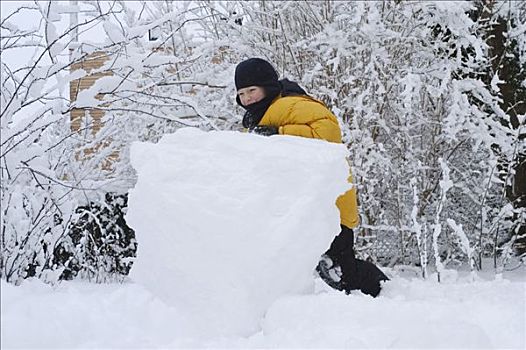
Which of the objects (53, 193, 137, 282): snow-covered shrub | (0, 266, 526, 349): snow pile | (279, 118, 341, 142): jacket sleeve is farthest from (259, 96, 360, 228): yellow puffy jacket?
(53, 193, 137, 282): snow-covered shrub

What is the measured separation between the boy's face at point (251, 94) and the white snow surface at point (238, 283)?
25.4 inches

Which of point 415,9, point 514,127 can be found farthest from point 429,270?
point 415,9

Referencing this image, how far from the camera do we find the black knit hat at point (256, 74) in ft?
10.7

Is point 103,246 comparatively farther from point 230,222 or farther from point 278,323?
point 278,323

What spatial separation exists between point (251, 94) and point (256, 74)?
11cm

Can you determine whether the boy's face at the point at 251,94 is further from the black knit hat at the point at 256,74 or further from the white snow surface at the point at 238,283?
the white snow surface at the point at 238,283

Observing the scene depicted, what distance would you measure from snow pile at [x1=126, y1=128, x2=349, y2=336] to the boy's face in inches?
28.0

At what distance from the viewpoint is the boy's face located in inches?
129

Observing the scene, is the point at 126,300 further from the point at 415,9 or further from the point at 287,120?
the point at 415,9

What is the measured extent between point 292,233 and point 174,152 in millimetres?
577

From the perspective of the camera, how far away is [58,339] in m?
1.93

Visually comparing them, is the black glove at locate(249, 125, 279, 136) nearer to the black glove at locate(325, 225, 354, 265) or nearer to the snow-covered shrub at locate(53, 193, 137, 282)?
the black glove at locate(325, 225, 354, 265)

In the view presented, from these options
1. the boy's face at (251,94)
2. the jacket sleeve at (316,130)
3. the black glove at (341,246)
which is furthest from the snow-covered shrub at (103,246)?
the jacket sleeve at (316,130)

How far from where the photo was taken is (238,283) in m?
2.33
